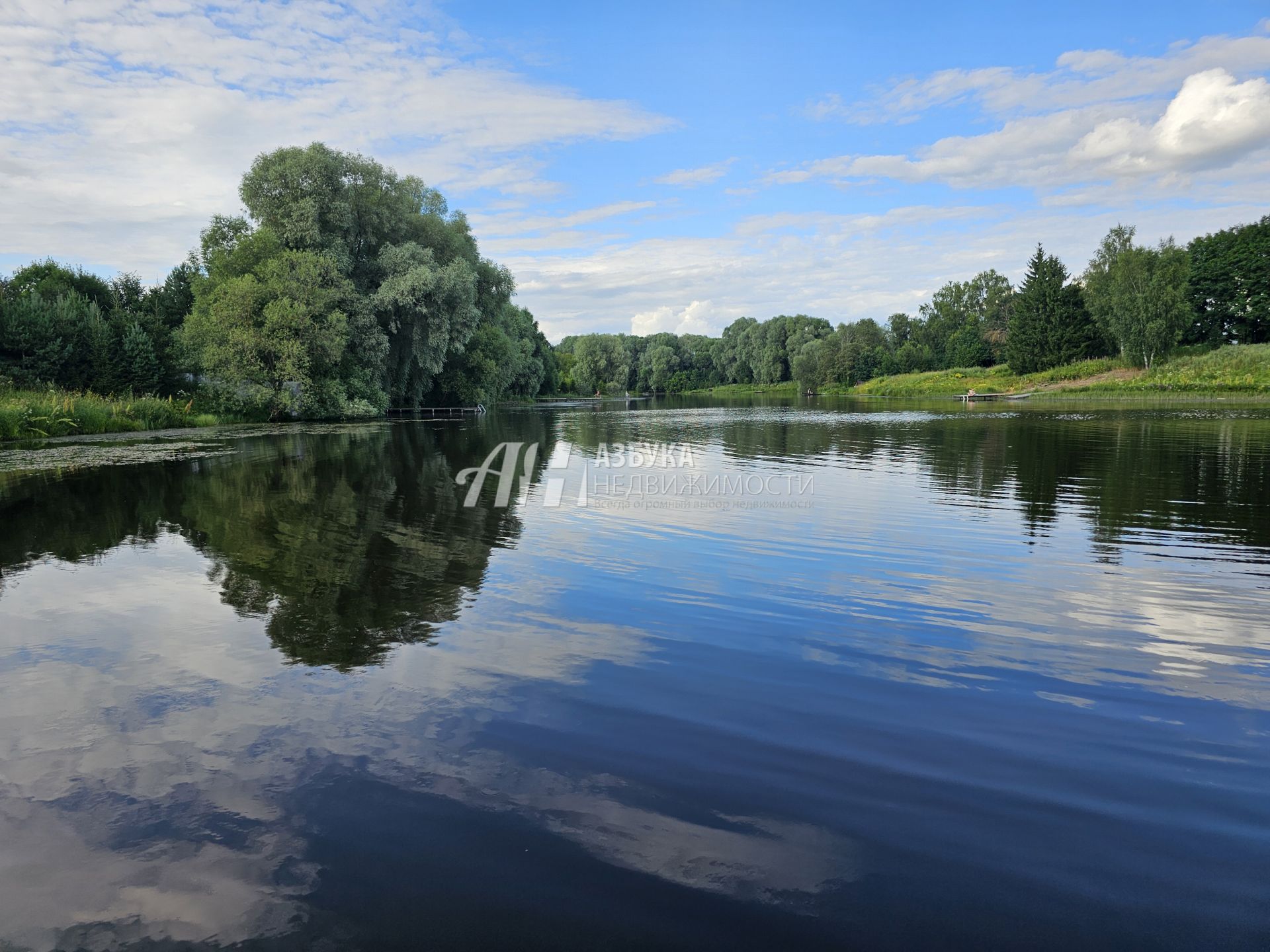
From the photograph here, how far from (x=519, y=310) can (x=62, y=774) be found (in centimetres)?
8628

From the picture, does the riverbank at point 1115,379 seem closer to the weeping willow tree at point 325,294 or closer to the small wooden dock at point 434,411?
the small wooden dock at point 434,411

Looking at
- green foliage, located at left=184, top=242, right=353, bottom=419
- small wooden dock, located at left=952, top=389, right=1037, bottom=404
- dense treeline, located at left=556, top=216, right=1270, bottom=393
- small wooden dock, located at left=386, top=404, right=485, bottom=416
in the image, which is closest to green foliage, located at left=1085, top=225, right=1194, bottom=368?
dense treeline, located at left=556, top=216, right=1270, bottom=393

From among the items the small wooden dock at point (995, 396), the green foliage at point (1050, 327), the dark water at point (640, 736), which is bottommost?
the dark water at point (640, 736)

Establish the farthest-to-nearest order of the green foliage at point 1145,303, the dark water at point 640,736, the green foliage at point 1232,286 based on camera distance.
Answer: the green foliage at point 1232,286 → the green foliage at point 1145,303 → the dark water at point 640,736

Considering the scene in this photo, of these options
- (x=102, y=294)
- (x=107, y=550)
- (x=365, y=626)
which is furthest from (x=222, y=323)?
(x=365, y=626)

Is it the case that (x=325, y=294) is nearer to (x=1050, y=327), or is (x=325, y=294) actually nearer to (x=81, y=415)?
(x=81, y=415)

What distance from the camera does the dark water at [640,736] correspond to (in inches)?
132

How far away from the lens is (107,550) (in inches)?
428

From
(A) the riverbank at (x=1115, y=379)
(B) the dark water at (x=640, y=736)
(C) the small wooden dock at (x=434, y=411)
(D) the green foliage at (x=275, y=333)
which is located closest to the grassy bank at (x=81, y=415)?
(D) the green foliage at (x=275, y=333)

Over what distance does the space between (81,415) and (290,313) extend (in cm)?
1138

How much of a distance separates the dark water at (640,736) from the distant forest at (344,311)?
31332 mm

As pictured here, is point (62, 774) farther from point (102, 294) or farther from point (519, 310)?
point (519, 310)

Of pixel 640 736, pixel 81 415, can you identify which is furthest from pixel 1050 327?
pixel 640 736

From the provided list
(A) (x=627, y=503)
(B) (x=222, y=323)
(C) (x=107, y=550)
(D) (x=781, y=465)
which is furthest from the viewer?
(B) (x=222, y=323)
